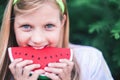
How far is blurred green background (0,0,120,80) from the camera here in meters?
3.56

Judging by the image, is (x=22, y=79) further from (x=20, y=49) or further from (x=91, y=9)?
(x=91, y=9)

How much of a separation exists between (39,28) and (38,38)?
93 mm

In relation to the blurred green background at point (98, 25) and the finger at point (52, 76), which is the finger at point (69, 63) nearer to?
the finger at point (52, 76)

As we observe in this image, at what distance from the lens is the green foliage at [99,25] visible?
3564 millimetres

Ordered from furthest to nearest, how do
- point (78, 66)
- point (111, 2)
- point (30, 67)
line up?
point (111, 2) < point (78, 66) < point (30, 67)

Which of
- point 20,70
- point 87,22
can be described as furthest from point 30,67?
point 87,22

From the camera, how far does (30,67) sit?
2863 mm

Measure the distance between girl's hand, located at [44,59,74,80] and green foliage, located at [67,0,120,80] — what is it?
0.67 meters

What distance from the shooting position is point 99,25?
11.7 ft

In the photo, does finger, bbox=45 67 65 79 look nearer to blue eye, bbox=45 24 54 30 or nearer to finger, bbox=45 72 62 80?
finger, bbox=45 72 62 80

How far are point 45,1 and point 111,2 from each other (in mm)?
873

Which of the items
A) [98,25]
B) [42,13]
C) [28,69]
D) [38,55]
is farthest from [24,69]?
[98,25]

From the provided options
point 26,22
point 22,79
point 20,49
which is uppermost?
point 26,22

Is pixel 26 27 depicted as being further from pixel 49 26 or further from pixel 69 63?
pixel 69 63
